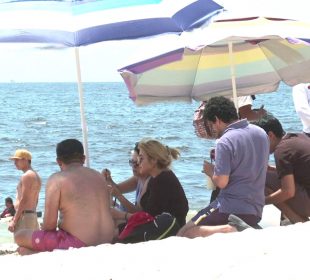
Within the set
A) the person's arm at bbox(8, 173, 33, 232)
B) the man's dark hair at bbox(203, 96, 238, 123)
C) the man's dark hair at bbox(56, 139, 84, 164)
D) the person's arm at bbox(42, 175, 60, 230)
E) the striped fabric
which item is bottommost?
the person's arm at bbox(8, 173, 33, 232)

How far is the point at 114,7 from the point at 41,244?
1.70m

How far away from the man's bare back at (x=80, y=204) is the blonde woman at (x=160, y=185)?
47 centimetres

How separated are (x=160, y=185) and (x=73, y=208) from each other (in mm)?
781

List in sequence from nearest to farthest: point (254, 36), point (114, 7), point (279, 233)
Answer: point (279, 233)
point (114, 7)
point (254, 36)

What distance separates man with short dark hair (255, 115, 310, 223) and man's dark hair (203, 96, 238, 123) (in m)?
0.69

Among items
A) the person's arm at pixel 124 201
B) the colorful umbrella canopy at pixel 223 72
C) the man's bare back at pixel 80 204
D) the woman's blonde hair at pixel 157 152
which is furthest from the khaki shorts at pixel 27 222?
the man's bare back at pixel 80 204

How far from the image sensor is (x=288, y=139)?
571 centimetres

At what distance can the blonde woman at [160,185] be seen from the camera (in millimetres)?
5555

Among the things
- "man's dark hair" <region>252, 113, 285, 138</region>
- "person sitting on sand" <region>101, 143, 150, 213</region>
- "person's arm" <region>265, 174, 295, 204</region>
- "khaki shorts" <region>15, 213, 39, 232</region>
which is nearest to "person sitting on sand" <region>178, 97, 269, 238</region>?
"person's arm" <region>265, 174, 295, 204</region>

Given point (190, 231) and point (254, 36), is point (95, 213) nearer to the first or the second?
point (190, 231)

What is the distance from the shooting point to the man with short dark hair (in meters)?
5.64

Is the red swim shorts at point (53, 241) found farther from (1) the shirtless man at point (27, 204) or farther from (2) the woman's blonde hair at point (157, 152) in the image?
(1) the shirtless man at point (27, 204)

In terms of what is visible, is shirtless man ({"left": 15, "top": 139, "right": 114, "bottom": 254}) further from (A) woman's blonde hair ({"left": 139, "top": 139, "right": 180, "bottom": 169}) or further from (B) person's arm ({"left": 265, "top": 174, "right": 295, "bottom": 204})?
(B) person's arm ({"left": 265, "top": 174, "right": 295, "bottom": 204})

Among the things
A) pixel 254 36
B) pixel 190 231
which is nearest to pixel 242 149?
pixel 190 231
